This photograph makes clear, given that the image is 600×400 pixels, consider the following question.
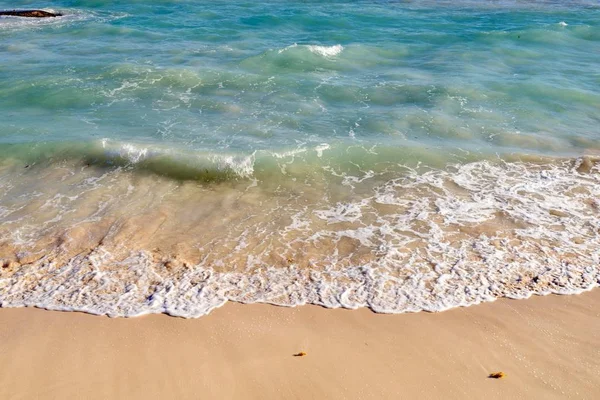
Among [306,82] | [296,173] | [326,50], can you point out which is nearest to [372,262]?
[296,173]

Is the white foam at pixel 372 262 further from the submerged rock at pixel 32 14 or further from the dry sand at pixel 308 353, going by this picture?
the submerged rock at pixel 32 14

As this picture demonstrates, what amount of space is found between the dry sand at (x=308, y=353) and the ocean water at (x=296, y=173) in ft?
0.94

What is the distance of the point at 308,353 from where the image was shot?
204 inches

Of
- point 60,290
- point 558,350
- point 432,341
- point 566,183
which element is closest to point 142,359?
point 60,290

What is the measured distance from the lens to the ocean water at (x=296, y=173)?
631cm

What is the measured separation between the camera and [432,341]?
17.6 feet

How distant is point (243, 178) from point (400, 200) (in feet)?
8.83

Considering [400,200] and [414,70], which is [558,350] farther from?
[414,70]

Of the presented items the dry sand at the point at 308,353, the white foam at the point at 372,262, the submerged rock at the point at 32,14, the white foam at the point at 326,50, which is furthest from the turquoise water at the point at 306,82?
the dry sand at the point at 308,353

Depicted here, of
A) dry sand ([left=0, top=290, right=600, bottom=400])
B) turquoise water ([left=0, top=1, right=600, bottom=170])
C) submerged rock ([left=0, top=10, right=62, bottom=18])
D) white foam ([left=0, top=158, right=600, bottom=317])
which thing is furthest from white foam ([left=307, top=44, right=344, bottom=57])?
submerged rock ([left=0, top=10, right=62, bottom=18])

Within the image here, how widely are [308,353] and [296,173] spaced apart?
4531mm

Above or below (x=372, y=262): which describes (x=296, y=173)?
above

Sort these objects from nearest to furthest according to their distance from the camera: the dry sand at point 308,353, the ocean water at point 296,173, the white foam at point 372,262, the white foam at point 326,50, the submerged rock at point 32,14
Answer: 1. the dry sand at point 308,353
2. the white foam at point 372,262
3. the ocean water at point 296,173
4. the white foam at point 326,50
5. the submerged rock at point 32,14

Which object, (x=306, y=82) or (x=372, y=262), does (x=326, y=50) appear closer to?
(x=306, y=82)
